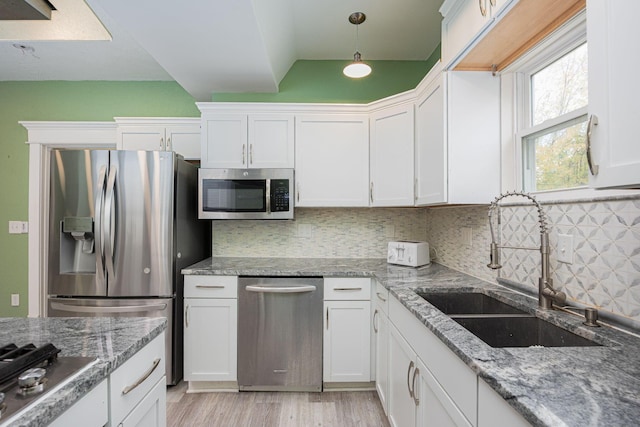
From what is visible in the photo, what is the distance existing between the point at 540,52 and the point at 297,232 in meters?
2.08

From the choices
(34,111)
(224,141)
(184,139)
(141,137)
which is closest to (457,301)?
(224,141)

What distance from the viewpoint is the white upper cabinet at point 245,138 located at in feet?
8.00

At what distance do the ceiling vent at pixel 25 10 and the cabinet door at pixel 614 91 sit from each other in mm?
1576

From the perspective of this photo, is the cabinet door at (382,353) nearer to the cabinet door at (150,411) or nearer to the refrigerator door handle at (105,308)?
the cabinet door at (150,411)

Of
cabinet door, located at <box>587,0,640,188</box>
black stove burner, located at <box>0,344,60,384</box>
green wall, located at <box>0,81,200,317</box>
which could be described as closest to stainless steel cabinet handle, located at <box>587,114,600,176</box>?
cabinet door, located at <box>587,0,640,188</box>

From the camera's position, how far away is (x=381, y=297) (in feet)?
6.13

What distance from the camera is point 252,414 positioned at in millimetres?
1892

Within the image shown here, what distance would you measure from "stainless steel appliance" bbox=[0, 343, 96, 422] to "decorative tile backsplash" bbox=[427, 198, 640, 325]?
1608 millimetres

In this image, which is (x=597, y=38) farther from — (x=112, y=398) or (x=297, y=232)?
(x=297, y=232)

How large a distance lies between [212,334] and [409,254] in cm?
156

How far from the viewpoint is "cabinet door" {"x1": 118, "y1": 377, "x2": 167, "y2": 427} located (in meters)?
0.85

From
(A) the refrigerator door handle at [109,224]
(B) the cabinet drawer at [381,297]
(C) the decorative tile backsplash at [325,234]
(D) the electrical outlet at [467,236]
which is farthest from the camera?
(C) the decorative tile backsplash at [325,234]

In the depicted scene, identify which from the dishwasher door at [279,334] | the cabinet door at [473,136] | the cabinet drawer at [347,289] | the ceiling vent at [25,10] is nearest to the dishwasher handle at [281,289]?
the dishwasher door at [279,334]

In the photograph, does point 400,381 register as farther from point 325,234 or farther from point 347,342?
point 325,234
